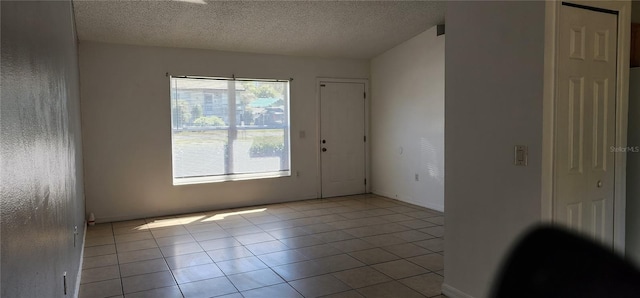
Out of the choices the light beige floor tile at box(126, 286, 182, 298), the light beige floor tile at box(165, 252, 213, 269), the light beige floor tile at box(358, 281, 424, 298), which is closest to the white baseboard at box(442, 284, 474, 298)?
the light beige floor tile at box(358, 281, 424, 298)

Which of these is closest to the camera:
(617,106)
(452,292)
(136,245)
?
(617,106)

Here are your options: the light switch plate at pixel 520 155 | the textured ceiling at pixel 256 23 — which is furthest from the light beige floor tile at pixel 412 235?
the textured ceiling at pixel 256 23

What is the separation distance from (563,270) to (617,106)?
9.06 ft

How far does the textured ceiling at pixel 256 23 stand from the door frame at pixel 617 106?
2.69 meters

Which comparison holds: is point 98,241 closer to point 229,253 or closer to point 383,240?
point 229,253

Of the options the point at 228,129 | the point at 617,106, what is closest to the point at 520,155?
the point at 617,106

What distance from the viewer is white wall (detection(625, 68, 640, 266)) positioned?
111 inches

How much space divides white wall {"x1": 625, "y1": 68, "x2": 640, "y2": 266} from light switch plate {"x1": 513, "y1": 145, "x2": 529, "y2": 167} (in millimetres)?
989

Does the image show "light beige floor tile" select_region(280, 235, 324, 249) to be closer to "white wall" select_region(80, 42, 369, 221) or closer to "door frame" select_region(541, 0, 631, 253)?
"white wall" select_region(80, 42, 369, 221)

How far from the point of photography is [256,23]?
527 centimetres

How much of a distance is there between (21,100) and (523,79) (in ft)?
7.81

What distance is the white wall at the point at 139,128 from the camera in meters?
5.37

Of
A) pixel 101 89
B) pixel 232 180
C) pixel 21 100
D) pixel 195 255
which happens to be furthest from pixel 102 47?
pixel 21 100

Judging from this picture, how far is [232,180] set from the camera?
6297mm
